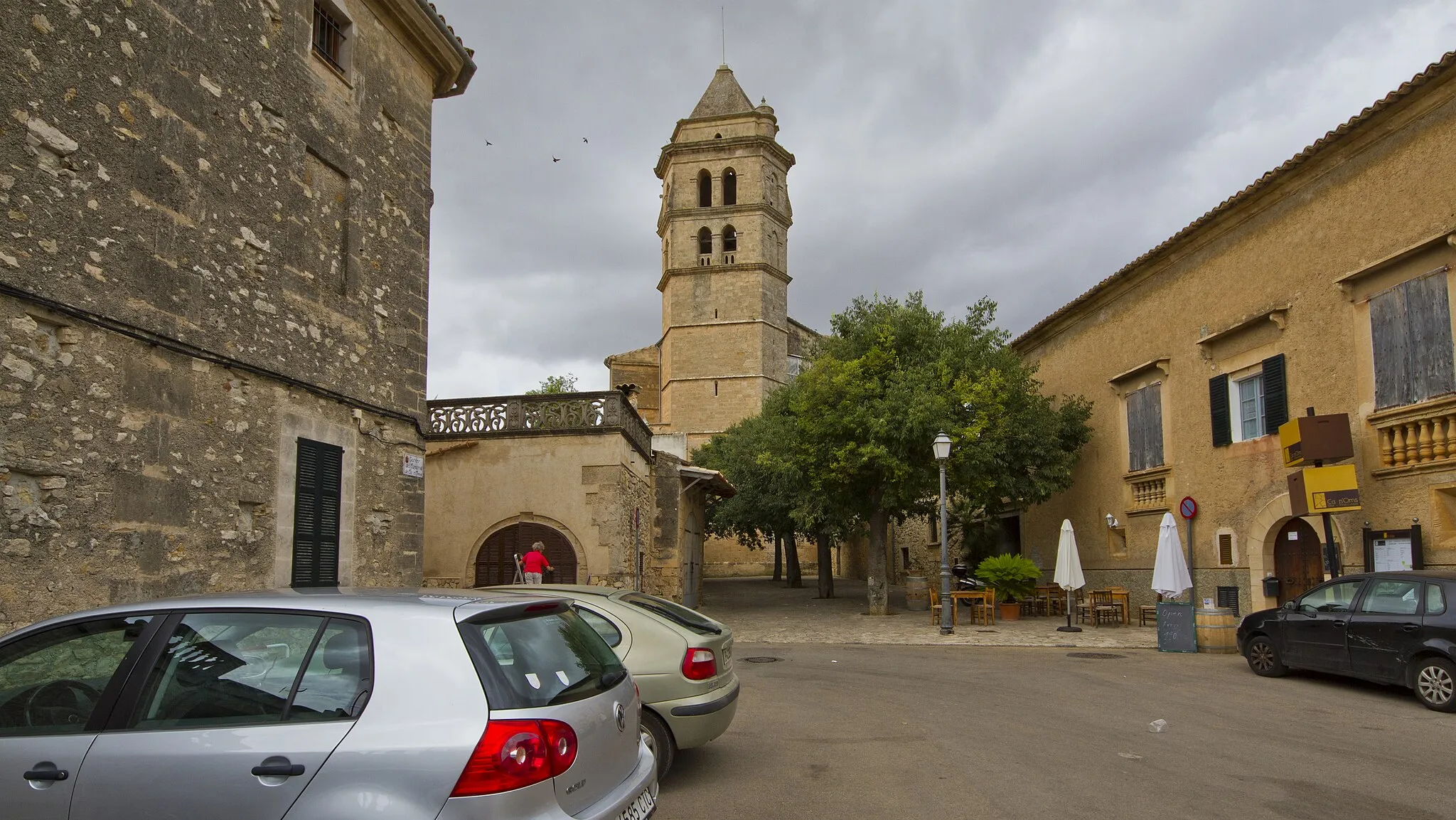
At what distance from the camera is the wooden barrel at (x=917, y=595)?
26.3 m

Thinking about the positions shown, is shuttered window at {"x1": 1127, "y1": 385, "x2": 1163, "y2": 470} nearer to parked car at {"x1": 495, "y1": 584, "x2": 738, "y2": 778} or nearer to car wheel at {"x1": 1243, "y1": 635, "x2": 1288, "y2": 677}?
car wheel at {"x1": 1243, "y1": 635, "x2": 1288, "y2": 677}

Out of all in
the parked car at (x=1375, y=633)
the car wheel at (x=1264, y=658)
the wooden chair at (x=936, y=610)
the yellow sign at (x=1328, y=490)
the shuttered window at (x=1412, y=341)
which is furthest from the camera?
the wooden chair at (x=936, y=610)

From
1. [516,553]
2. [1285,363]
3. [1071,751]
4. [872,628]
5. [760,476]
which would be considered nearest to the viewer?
[1071,751]

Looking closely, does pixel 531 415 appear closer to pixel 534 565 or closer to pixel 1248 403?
pixel 534 565

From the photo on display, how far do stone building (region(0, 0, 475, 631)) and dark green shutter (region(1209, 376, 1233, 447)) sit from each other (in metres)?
14.7

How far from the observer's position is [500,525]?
61.7 ft

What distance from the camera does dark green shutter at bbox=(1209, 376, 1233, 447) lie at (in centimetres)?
1800

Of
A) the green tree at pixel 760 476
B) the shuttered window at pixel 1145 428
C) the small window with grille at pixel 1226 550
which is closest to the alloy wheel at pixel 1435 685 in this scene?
the small window with grille at pixel 1226 550

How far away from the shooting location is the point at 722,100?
2064 inches

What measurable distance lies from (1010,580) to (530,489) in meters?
11.4

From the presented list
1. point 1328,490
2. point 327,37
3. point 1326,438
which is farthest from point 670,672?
point 1326,438

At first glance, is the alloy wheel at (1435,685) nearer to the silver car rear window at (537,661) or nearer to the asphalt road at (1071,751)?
the asphalt road at (1071,751)

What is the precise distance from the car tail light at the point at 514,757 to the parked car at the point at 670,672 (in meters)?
2.74

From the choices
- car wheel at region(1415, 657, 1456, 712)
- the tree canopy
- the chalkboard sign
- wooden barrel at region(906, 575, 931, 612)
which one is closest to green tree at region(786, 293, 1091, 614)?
the tree canopy
